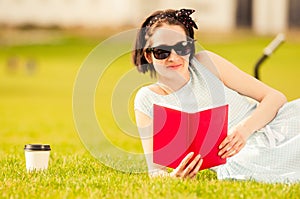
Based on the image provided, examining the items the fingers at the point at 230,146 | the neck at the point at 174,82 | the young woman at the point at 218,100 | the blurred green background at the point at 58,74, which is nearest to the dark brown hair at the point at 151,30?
the young woman at the point at 218,100

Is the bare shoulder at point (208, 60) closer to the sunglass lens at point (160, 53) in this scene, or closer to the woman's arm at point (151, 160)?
the sunglass lens at point (160, 53)

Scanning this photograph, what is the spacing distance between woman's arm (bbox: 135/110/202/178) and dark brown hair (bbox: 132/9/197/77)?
34cm

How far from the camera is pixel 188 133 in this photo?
175 inches

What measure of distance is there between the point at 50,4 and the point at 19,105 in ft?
104

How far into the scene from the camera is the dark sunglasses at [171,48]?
4.61 meters

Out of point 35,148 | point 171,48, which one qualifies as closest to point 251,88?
point 171,48

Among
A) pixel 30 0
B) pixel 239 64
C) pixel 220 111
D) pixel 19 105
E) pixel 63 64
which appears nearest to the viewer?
pixel 220 111

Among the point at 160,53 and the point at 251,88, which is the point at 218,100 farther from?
the point at 160,53

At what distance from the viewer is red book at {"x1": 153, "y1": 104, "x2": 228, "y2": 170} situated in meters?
4.41

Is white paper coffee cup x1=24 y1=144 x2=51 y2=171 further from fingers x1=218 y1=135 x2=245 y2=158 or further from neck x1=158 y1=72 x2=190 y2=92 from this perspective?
fingers x1=218 y1=135 x2=245 y2=158

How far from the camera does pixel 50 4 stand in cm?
4884

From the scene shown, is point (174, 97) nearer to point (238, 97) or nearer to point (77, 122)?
point (238, 97)

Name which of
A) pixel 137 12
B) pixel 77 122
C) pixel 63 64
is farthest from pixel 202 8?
pixel 77 122

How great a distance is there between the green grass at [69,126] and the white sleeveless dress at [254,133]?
0.16 metres
